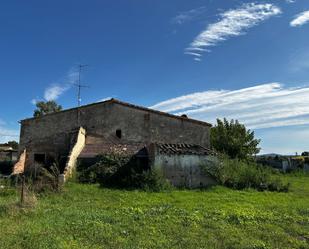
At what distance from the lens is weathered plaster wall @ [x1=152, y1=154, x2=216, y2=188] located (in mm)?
19656

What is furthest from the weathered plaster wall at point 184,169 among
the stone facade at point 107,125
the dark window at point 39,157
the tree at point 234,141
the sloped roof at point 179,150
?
the tree at point 234,141

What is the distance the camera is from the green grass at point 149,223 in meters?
8.31

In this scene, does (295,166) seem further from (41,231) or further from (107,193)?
(41,231)

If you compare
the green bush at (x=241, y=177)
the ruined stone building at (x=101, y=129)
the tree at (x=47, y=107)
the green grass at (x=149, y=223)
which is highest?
the tree at (x=47, y=107)

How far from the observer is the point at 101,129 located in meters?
24.5

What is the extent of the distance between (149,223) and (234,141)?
28.4 m

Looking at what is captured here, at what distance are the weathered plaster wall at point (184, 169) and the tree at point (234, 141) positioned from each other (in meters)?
16.2

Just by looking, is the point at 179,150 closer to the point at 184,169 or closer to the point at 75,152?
the point at 184,169

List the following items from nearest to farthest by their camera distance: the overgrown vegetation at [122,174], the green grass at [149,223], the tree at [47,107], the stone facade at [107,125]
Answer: the green grass at [149,223] < the overgrown vegetation at [122,174] < the stone facade at [107,125] < the tree at [47,107]

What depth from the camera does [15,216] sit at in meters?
10.2

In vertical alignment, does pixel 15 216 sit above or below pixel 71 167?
below

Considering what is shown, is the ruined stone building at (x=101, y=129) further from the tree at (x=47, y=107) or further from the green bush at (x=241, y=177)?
the tree at (x=47, y=107)

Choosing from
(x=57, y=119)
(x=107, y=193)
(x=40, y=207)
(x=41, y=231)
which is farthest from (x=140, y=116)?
(x=41, y=231)

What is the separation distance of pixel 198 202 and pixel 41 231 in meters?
7.41
